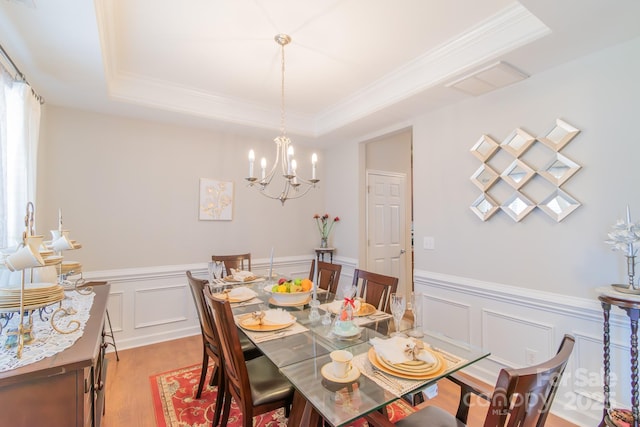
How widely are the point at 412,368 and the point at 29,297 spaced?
1626 mm

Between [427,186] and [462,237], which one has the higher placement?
[427,186]

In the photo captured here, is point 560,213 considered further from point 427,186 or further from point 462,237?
point 427,186

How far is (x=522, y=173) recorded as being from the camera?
7.70 ft

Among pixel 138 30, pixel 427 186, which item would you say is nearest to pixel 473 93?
pixel 427 186

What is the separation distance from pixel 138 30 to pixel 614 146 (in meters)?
3.37

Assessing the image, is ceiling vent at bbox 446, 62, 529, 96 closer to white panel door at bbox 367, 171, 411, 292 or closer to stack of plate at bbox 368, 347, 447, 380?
white panel door at bbox 367, 171, 411, 292

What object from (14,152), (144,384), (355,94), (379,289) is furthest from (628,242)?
(14,152)

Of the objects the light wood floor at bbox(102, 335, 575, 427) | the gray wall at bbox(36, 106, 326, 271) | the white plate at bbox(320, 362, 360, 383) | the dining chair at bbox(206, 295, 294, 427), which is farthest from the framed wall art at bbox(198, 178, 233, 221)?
the white plate at bbox(320, 362, 360, 383)

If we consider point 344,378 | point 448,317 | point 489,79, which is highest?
point 489,79

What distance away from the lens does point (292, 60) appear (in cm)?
259

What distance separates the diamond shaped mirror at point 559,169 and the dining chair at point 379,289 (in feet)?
4.50

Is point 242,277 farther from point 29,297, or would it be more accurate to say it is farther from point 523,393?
point 523,393

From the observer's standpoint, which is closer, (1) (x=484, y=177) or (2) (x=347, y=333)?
(2) (x=347, y=333)

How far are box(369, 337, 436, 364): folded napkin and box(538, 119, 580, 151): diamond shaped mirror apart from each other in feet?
5.90
